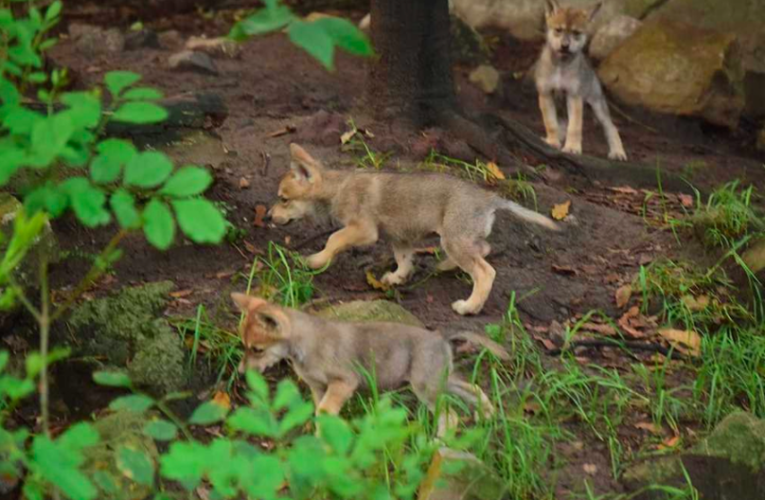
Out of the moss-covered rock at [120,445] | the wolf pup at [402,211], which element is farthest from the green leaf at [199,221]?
the wolf pup at [402,211]

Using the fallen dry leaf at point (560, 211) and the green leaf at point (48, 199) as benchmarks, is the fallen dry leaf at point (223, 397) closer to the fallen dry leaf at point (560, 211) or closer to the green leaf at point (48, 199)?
the green leaf at point (48, 199)

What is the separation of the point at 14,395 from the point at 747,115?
34.5 feet

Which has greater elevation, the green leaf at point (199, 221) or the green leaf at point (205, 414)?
the green leaf at point (199, 221)

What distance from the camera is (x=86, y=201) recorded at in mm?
2760

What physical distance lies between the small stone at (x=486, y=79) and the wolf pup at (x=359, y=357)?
644cm

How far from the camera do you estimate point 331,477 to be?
111 inches

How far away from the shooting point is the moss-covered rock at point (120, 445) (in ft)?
15.7

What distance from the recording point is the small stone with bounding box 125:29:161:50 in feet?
36.0

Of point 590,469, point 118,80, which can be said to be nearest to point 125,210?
point 118,80

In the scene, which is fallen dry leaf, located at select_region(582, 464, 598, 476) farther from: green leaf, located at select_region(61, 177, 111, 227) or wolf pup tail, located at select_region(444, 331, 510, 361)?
green leaf, located at select_region(61, 177, 111, 227)

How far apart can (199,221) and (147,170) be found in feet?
0.71

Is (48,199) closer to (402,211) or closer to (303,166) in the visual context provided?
(402,211)

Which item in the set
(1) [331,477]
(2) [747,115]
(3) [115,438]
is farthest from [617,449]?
(2) [747,115]

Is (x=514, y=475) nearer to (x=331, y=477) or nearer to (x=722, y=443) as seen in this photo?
(x=722, y=443)
